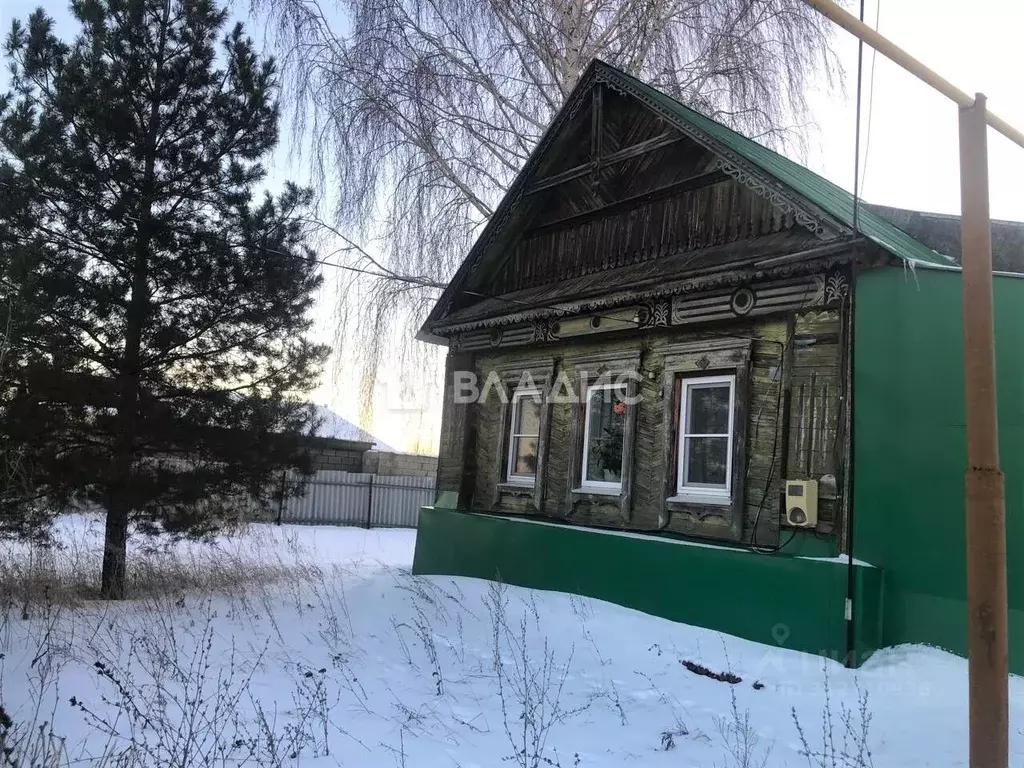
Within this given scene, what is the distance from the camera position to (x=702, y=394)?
7688 mm

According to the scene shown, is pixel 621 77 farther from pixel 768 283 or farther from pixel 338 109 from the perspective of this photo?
pixel 338 109

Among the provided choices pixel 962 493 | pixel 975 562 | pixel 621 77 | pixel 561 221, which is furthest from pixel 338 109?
pixel 975 562

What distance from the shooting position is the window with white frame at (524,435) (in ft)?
31.4

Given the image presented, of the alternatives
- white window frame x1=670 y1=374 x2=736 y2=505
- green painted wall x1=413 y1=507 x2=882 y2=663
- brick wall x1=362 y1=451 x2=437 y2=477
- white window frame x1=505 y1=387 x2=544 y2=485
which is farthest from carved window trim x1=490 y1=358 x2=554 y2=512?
brick wall x1=362 y1=451 x2=437 y2=477

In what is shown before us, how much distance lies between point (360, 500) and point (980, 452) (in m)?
18.3

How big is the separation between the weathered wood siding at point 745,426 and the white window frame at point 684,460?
0.11 metres

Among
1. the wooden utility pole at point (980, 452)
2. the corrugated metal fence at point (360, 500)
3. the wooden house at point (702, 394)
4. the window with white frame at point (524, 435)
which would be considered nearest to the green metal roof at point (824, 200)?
the wooden house at point (702, 394)

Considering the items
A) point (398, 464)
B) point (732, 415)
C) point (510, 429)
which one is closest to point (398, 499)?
point (398, 464)

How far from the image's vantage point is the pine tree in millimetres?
8109

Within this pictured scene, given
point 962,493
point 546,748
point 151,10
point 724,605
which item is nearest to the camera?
point 546,748

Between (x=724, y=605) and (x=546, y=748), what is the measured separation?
2.78m

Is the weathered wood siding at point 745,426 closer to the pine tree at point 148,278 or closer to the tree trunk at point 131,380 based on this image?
the pine tree at point 148,278

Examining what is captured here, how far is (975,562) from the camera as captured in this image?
11.4ft

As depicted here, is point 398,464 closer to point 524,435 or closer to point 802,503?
point 524,435
